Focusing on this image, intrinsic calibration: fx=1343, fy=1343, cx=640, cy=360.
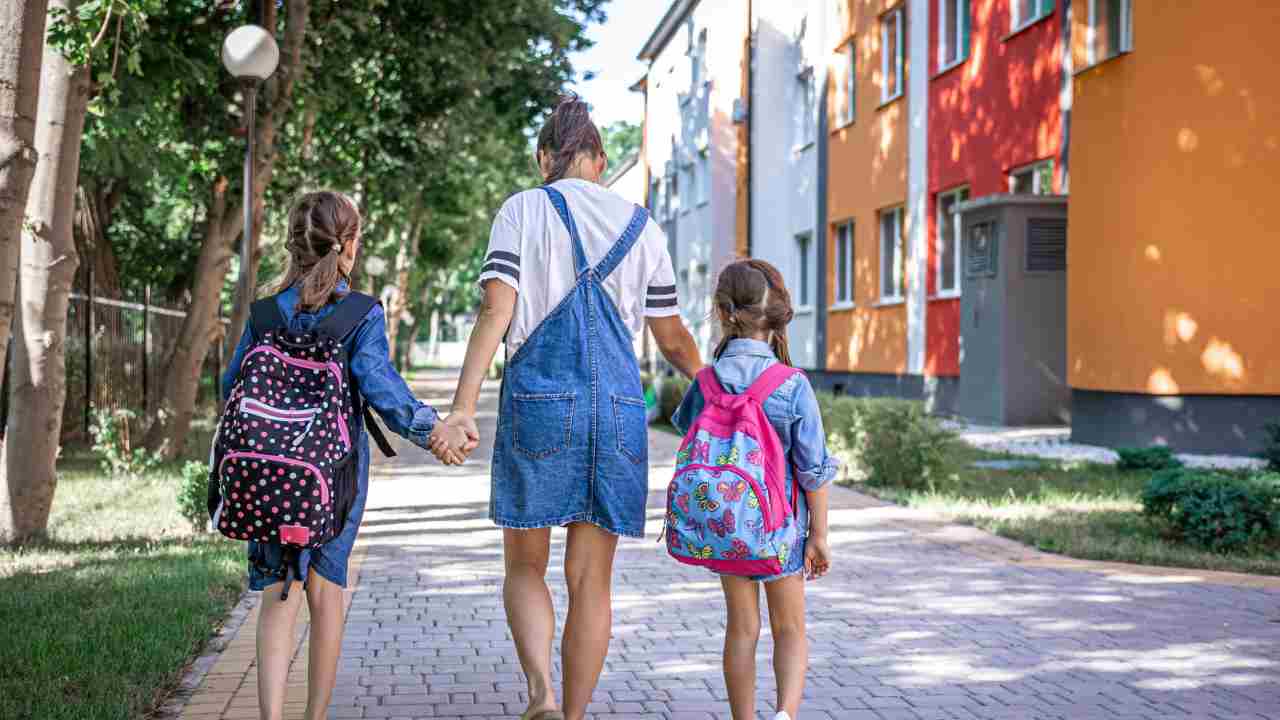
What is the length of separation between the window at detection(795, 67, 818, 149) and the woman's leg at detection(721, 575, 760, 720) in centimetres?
2371

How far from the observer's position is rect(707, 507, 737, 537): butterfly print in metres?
3.85

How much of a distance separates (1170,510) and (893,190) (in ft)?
47.3

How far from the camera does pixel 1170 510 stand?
26.7 feet

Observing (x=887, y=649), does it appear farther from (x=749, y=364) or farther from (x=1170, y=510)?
(x=1170, y=510)

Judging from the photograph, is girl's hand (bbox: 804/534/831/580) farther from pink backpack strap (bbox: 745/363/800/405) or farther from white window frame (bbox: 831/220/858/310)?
white window frame (bbox: 831/220/858/310)

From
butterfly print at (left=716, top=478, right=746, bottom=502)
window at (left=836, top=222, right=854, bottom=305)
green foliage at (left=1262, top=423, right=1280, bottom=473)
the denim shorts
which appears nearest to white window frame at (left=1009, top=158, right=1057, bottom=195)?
window at (left=836, top=222, right=854, bottom=305)

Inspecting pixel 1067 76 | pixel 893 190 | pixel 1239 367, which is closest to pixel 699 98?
pixel 893 190

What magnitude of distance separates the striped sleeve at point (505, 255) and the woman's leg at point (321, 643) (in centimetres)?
105

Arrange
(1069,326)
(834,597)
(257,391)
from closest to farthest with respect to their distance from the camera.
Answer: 1. (257,391)
2. (834,597)
3. (1069,326)

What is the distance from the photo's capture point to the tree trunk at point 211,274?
543 inches

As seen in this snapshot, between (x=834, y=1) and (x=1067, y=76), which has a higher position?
(x=834, y=1)

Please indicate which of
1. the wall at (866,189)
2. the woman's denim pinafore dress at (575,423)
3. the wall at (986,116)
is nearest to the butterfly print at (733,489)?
the woman's denim pinafore dress at (575,423)

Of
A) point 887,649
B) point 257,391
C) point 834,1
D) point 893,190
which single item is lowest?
point 887,649

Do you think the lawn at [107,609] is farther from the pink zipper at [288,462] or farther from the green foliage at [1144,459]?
the green foliage at [1144,459]
